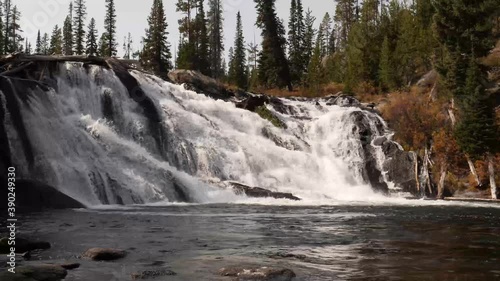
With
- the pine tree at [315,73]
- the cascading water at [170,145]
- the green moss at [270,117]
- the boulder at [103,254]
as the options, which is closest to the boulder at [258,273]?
the boulder at [103,254]

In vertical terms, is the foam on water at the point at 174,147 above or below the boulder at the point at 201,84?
below

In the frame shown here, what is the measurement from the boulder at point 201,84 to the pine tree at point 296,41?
26.3 metres

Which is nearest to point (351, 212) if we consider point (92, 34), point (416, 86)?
point (416, 86)

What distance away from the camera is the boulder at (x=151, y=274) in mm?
8282

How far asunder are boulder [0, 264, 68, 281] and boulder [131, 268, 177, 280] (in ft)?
4.04

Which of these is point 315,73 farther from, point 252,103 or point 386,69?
point 252,103

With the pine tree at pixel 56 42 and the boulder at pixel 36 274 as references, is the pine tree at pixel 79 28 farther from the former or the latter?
the boulder at pixel 36 274

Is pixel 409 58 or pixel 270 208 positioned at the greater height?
pixel 409 58

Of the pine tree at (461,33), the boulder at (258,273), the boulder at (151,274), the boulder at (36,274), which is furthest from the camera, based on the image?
the pine tree at (461,33)

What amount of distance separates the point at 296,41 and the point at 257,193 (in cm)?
5857

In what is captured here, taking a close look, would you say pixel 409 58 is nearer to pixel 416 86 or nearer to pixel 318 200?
pixel 416 86

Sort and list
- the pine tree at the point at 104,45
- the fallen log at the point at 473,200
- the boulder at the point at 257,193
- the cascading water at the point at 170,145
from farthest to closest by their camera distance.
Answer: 1. the pine tree at the point at 104,45
2. the fallen log at the point at 473,200
3. the boulder at the point at 257,193
4. the cascading water at the point at 170,145

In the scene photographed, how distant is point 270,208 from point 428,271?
13.8 m

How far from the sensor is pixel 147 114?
32469mm
